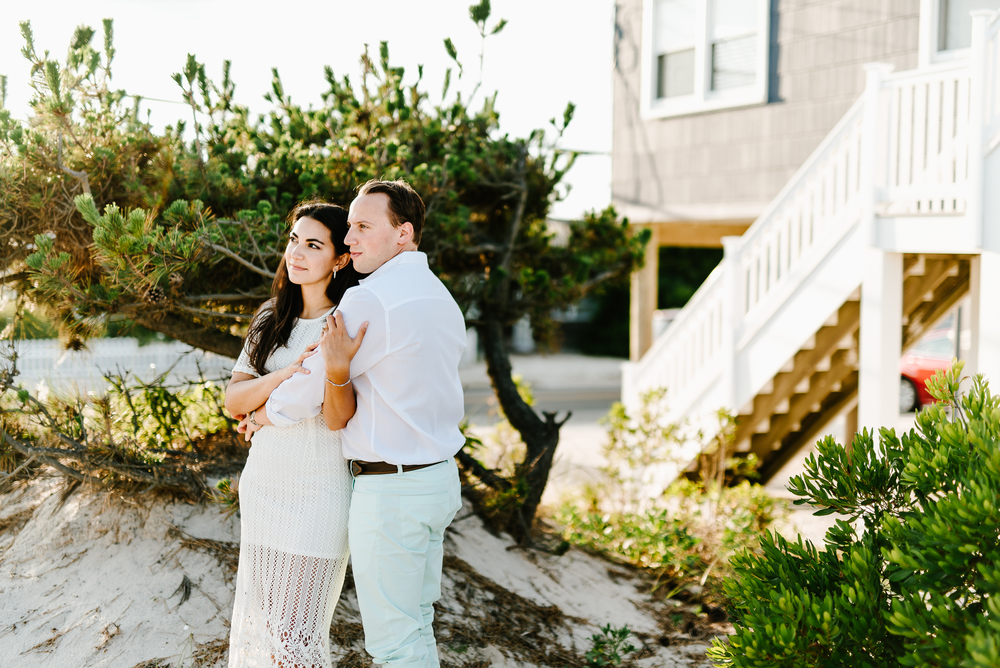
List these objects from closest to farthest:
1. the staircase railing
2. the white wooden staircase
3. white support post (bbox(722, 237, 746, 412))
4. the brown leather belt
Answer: the brown leather belt, the white wooden staircase, the staircase railing, white support post (bbox(722, 237, 746, 412))

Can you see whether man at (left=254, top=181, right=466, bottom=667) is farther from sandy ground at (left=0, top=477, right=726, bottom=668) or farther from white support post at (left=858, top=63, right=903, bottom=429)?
white support post at (left=858, top=63, right=903, bottom=429)

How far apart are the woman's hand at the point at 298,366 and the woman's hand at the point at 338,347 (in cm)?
17

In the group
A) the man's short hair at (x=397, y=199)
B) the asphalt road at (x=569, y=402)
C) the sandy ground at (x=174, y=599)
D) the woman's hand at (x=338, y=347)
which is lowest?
the asphalt road at (x=569, y=402)

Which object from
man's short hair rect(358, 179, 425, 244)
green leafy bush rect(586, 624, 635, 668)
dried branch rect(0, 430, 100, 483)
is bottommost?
green leafy bush rect(586, 624, 635, 668)

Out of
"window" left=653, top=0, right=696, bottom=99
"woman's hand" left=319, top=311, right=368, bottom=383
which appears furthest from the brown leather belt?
"window" left=653, top=0, right=696, bottom=99

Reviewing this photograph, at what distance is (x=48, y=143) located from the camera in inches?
144

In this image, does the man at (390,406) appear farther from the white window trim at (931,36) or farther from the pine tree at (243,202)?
the white window trim at (931,36)

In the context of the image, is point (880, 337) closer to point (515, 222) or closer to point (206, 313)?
point (515, 222)

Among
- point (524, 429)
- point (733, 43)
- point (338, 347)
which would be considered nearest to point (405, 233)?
point (338, 347)

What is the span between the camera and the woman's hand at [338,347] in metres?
2.39

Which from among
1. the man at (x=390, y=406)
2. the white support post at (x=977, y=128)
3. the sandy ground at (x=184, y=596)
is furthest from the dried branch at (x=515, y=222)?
the white support post at (x=977, y=128)

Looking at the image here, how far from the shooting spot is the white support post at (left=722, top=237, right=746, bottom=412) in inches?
255

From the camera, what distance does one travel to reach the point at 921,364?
12.5 metres

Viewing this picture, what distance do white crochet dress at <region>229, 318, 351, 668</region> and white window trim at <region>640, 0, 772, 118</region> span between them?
728 cm
